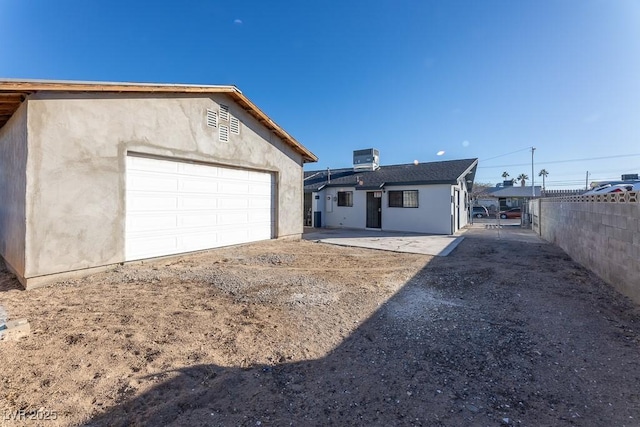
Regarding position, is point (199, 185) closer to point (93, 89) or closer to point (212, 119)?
point (212, 119)

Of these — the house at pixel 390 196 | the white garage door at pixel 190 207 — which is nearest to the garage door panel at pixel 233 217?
the white garage door at pixel 190 207

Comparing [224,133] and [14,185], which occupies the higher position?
[224,133]

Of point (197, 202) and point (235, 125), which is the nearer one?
point (197, 202)

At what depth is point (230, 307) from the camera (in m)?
4.50

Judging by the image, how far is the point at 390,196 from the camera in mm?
16547

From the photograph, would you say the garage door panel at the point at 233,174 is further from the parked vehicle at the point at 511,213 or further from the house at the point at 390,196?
the parked vehicle at the point at 511,213

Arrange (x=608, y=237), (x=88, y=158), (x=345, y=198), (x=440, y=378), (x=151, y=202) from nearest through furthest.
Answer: (x=440, y=378) < (x=608, y=237) < (x=88, y=158) < (x=151, y=202) < (x=345, y=198)

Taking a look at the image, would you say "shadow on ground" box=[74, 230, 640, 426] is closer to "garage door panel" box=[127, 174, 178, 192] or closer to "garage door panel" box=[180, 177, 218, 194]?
"garage door panel" box=[127, 174, 178, 192]

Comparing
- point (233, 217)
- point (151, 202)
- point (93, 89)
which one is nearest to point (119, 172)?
point (151, 202)

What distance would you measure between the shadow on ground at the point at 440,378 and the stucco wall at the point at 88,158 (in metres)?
Result: 4.50

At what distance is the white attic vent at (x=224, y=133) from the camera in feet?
29.3

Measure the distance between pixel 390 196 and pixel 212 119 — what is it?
10879mm

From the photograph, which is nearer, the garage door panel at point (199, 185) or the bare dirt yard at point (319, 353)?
the bare dirt yard at point (319, 353)

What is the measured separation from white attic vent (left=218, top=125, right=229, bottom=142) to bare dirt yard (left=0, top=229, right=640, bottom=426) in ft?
15.4
